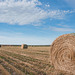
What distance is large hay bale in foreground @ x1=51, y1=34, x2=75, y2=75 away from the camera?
6242mm

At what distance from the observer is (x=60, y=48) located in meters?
7.10

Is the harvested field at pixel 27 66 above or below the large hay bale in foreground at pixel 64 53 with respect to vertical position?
below

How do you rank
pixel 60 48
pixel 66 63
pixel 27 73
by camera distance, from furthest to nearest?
pixel 60 48, pixel 66 63, pixel 27 73

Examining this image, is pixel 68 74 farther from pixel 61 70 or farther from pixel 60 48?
pixel 60 48

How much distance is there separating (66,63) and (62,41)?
1230 mm

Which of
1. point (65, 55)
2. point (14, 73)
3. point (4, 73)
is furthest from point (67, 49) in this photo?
point (4, 73)

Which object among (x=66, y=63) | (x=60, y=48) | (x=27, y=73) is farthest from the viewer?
(x=60, y=48)

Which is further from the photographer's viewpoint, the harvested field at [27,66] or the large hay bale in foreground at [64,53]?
the large hay bale in foreground at [64,53]

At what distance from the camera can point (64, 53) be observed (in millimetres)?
6848

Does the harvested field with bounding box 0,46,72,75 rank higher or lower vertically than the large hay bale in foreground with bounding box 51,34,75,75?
lower

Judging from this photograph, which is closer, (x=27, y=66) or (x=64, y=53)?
(x=64, y=53)

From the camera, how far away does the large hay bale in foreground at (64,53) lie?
246 inches

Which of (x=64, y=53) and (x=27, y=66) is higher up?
(x=64, y=53)

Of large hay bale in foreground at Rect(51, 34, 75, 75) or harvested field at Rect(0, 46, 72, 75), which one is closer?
harvested field at Rect(0, 46, 72, 75)
